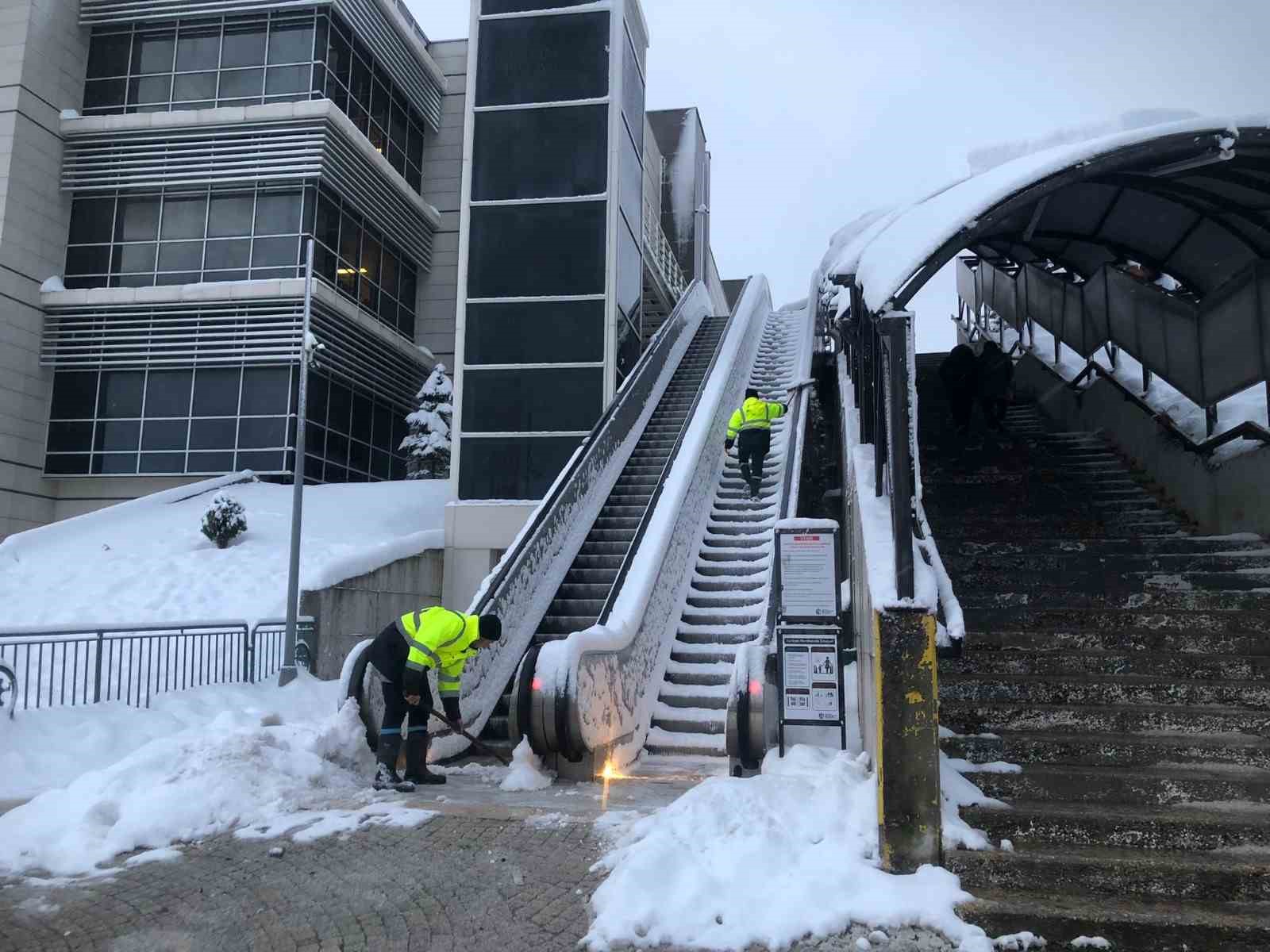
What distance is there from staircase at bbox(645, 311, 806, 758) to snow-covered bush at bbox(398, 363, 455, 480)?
1192cm

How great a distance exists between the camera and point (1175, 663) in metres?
6.80

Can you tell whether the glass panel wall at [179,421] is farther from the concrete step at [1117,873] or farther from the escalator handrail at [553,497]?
the concrete step at [1117,873]

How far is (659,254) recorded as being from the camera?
26.7 m

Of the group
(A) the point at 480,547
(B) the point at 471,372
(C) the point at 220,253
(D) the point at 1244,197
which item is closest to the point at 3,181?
(C) the point at 220,253

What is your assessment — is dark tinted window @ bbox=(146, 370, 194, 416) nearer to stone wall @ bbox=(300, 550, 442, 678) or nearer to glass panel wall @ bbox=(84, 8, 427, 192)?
glass panel wall @ bbox=(84, 8, 427, 192)

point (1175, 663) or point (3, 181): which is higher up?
point (3, 181)

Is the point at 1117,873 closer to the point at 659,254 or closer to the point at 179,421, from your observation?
the point at 659,254

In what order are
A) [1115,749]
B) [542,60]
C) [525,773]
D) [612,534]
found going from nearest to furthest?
[1115,749]
[525,773]
[612,534]
[542,60]

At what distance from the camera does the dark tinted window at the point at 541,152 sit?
18.7 m

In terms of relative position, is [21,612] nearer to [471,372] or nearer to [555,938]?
[471,372]

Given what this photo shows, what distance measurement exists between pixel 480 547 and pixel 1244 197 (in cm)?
1234

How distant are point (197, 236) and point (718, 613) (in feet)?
64.9

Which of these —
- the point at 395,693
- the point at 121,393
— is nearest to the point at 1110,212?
the point at 395,693

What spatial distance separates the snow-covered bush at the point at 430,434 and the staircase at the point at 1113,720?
16.7 m
